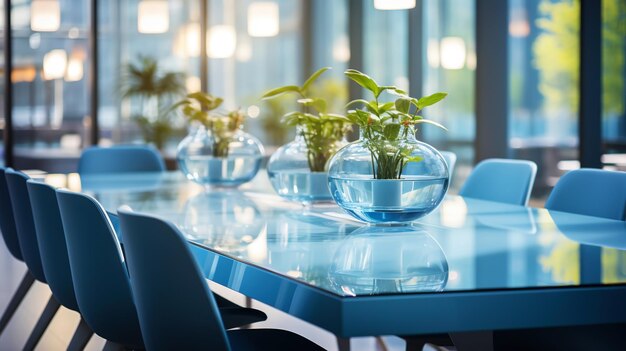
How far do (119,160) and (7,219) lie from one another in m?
1.45

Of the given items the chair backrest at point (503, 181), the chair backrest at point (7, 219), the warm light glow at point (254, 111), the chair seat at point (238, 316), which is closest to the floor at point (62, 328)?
the chair backrest at point (7, 219)

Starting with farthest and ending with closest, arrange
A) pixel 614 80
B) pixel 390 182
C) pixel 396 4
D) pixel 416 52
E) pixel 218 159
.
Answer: pixel 416 52 < pixel 614 80 < pixel 396 4 < pixel 218 159 < pixel 390 182

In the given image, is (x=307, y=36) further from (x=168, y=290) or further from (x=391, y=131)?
(x=168, y=290)

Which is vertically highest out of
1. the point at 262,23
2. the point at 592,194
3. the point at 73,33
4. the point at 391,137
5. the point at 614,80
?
the point at 262,23

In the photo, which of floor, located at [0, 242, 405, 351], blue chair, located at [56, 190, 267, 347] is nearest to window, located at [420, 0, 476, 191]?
→ floor, located at [0, 242, 405, 351]

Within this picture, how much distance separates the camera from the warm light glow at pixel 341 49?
8430 mm

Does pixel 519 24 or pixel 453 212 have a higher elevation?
pixel 519 24

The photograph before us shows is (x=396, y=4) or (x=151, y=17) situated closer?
(x=396, y=4)

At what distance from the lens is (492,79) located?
6.24 m

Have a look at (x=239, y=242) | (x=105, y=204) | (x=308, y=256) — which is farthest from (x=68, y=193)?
(x=105, y=204)

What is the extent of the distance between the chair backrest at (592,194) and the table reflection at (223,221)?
1.10m

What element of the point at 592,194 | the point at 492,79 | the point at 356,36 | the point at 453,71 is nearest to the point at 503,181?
the point at 592,194

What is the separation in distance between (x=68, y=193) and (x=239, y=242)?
1.46ft

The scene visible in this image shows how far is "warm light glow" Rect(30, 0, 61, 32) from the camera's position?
7551mm
